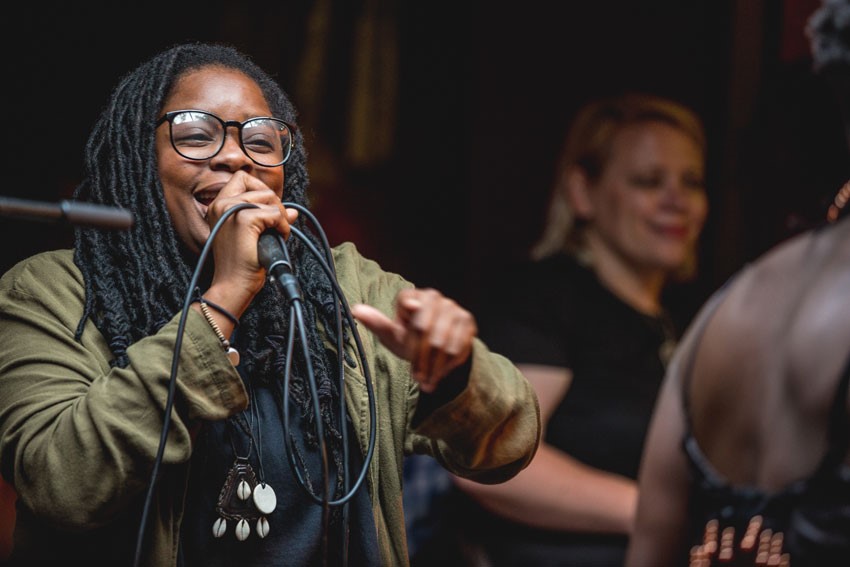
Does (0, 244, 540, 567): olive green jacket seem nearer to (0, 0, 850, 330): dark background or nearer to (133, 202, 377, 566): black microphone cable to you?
(133, 202, 377, 566): black microphone cable

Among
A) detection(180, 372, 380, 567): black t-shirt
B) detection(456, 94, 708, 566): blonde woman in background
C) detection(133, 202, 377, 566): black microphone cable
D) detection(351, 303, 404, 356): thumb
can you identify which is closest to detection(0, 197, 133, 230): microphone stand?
detection(133, 202, 377, 566): black microphone cable

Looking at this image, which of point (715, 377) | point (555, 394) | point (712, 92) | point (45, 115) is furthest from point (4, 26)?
point (715, 377)

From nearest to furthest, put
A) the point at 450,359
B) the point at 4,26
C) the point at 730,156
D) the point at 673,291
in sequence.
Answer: the point at 450,359 → the point at 4,26 → the point at 730,156 → the point at 673,291

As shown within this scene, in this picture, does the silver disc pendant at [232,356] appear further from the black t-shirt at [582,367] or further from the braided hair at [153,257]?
the black t-shirt at [582,367]

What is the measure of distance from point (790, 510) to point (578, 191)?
2.03 metres

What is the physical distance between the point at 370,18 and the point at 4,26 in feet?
4.24

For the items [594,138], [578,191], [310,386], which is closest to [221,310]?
[310,386]

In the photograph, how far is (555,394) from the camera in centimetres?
280

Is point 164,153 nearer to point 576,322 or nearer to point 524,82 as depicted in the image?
point 576,322

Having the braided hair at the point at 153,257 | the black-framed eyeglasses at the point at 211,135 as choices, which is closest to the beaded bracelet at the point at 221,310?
the braided hair at the point at 153,257

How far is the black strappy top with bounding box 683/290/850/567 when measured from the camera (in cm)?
125

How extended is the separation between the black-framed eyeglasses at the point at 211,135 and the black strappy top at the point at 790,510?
0.81 metres

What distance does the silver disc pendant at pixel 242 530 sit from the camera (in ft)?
4.98

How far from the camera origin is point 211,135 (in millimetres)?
1670
